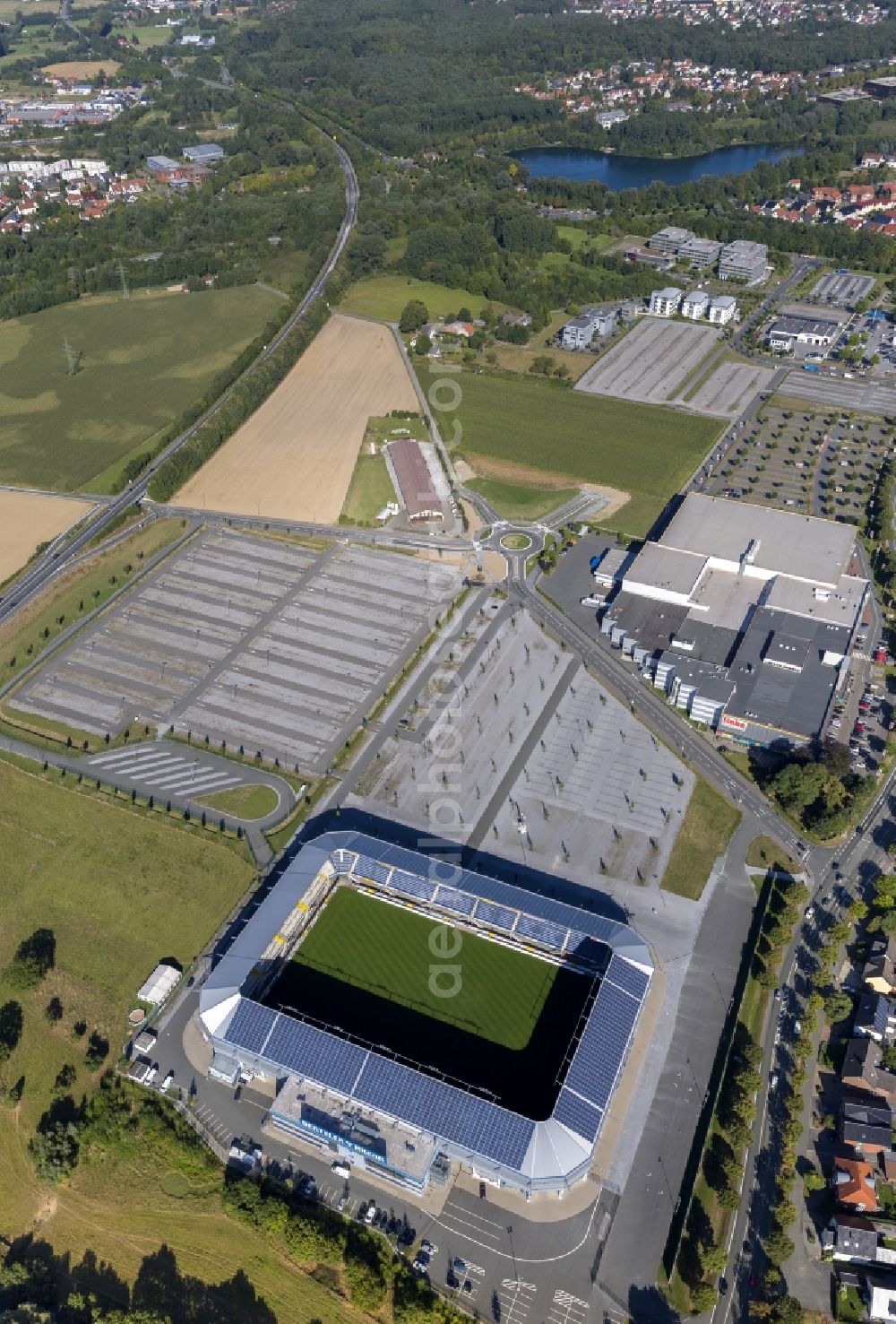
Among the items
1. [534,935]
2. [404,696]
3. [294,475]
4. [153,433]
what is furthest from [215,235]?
[534,935]

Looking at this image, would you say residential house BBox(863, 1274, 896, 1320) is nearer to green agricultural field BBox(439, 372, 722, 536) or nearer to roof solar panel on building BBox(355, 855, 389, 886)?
roof solar panel on building BBox(355, 855, 389, 886)

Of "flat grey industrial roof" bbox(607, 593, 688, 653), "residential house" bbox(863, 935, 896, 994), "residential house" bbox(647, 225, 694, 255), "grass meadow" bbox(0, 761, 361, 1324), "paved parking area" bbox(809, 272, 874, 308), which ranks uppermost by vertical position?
"residential house" bbox(647, 225, 694, 255)

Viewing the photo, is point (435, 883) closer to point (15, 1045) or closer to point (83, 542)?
point (15, 1045)

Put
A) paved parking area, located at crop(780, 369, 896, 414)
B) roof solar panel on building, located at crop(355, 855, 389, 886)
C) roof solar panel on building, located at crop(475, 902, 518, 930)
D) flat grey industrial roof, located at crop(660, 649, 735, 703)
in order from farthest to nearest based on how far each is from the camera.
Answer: paved parking area, located at crop(780, 369, 896, 414)
flat grey industrial roof, located at crop(660, 649, 735, 703)
roof solar panel on building, located at crop(355, 855, 389, 886)
roof solar panel on building, located at crop(475, 902, 518, 930)

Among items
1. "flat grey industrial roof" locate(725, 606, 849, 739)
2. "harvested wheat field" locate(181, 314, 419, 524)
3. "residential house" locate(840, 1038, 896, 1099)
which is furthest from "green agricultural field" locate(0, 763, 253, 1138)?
"harvested wheat field" locate(181, 314, 419, 524)

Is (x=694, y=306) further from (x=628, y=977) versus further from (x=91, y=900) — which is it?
Result: (x=91, y=900)

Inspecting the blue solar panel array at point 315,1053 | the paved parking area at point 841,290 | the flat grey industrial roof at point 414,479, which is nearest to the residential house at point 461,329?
the flat grey industrial roof at point 414,479

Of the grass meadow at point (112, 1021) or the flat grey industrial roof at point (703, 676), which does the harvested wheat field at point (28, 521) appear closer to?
Result: the grass meadow at point (112, 1021)

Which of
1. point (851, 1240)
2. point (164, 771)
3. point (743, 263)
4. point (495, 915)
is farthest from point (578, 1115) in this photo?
point (743, 263)
